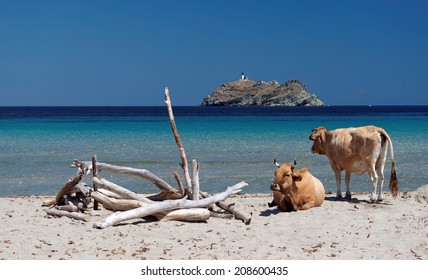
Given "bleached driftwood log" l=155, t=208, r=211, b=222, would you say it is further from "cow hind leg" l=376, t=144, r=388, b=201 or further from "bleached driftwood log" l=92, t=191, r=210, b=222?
"cow hind leg" l=376, t=144, r=388, b=201

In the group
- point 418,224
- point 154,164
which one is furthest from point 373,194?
point 154,164

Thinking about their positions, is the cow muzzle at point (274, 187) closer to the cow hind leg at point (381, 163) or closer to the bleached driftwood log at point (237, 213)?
the bleached driftwood log at point (237, 213)

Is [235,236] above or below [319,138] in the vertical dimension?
below

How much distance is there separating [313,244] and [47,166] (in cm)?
1568

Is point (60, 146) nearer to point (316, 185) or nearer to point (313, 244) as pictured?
point (316, 185)

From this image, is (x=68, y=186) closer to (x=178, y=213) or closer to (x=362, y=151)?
(x=178, y=213)

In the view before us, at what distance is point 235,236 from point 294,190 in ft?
8.02

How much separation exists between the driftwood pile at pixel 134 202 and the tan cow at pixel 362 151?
2931mm

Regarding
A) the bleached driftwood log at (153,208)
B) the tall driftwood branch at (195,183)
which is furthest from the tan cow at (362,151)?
the tall driftwood branch at (195,183)

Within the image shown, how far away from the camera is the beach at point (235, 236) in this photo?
9.12 meters

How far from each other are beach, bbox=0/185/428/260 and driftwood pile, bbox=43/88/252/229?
0.17 meters

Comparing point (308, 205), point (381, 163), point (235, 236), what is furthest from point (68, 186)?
point (381, 163)

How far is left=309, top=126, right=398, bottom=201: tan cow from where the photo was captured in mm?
13055

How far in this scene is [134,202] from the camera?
453 inches
